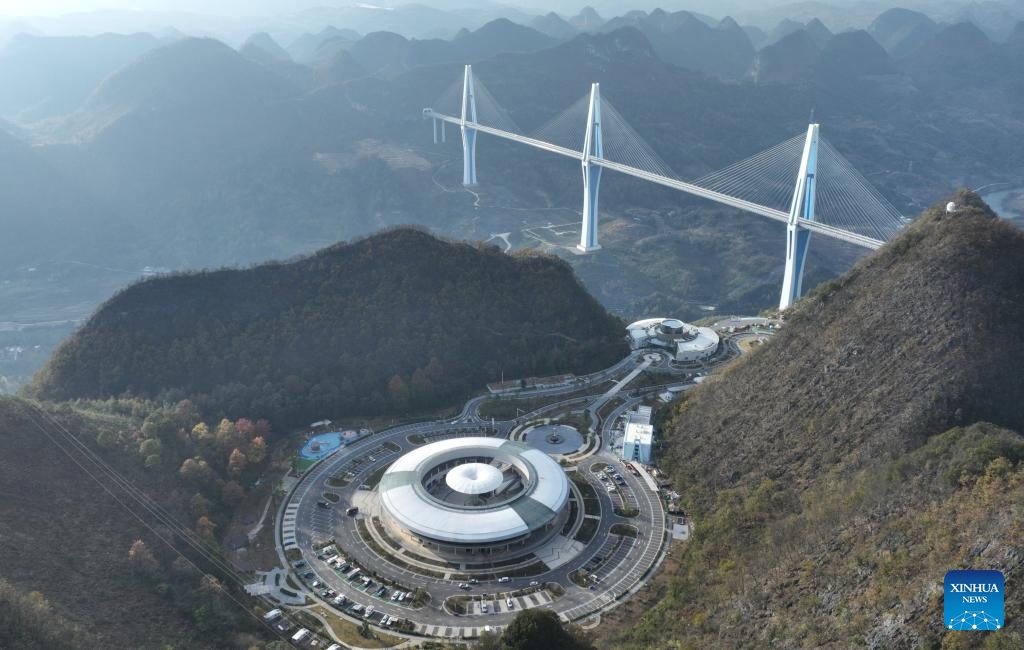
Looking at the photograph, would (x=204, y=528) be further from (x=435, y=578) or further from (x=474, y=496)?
(x=474, y=496)

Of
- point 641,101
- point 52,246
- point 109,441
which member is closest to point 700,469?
point 109,441

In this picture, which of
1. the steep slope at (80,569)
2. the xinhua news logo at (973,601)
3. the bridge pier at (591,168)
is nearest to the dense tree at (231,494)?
the steep slope at (80,569)

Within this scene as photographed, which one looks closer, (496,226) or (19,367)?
(19,367)

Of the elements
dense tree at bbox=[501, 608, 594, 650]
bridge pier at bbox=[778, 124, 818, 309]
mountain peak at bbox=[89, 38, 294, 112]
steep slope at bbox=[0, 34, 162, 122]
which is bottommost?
dense tree at bbox=[501, 608, 594, 650]

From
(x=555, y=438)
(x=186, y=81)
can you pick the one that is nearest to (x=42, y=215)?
(x=186, y=81)

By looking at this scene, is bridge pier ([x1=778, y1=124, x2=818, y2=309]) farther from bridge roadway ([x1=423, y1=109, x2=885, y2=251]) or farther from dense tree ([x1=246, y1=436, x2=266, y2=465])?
dense tree ([x1=246, y1=436, x2=266, y2=465])

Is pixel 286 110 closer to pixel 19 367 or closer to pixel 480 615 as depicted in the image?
pixel 19 367

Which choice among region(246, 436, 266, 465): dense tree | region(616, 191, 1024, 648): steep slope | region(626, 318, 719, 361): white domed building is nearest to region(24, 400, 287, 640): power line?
region(246, 436, 266, 465): dense tree

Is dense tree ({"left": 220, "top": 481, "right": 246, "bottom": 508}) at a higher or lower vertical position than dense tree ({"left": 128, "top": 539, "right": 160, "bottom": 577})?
higher
